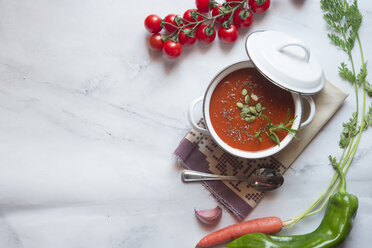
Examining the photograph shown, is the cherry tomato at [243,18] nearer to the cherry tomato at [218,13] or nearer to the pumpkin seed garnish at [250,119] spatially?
the cherry tomato at [218,13]

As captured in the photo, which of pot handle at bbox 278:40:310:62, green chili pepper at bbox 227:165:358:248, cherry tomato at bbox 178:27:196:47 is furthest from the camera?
cherry tomato at bbox 178:27:196:47

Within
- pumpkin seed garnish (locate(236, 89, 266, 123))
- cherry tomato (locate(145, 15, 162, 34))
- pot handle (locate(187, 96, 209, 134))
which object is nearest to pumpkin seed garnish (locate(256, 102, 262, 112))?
pumpkin seed garnish (locate(236, 89, 266, 123))

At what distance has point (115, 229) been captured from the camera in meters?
1.66

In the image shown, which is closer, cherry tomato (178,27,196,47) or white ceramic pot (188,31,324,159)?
white ceramic pot (188,31,324,159)

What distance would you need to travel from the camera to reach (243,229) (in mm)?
1598

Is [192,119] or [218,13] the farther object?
[218,13]

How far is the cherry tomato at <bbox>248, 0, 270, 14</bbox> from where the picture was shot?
160 cm

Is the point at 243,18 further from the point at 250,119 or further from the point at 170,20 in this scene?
the point at 250,119

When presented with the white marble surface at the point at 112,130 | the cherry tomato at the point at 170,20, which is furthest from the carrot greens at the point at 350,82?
the cherry tomato at the point at 170,20

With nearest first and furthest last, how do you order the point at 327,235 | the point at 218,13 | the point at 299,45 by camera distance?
the point at 299,45 < the point at 327,235 < the point at 218,13

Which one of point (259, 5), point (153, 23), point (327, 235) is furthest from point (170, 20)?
point (327, 235)

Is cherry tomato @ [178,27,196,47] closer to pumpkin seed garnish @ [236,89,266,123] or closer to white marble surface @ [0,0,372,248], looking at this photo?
white marble surface @ [0,0,372,248]

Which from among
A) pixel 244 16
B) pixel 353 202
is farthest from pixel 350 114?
pixel 244 16

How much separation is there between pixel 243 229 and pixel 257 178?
0.73 feet
